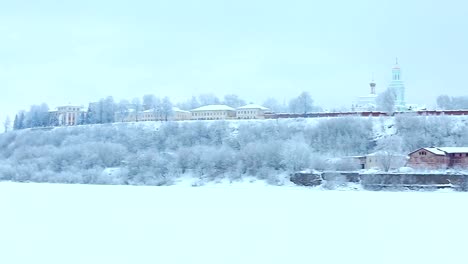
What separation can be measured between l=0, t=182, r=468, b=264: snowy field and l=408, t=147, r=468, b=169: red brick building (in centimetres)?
1745

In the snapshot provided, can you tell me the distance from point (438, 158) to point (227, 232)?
2948cm

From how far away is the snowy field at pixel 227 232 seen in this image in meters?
13.0

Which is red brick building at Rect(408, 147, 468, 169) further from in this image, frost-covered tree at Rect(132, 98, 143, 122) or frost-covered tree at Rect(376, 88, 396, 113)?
frost-covered tree at Rect(132, 98, 143, 122)

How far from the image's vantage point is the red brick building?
1688 inches

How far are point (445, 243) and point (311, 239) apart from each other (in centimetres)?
278

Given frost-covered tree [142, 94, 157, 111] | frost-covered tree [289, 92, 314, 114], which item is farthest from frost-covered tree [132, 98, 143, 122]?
frost-covered tree [289, 92, 314, 114]

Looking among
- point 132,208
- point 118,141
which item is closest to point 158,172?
point 118,141

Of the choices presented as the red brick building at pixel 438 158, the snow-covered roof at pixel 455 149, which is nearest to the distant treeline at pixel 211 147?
the red brick building at pixel 438 158

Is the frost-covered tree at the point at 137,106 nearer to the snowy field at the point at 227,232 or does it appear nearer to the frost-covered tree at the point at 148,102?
the frost-covered tree at the point at 148,102

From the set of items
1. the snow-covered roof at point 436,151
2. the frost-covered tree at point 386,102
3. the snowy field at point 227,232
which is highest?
the frost-covered tree at point 386,102

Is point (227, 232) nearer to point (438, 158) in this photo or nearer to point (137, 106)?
point (438, 158)

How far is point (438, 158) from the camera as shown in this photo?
1705 inches

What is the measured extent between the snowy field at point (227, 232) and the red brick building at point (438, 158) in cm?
1745

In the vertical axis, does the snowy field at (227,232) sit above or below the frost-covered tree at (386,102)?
below
